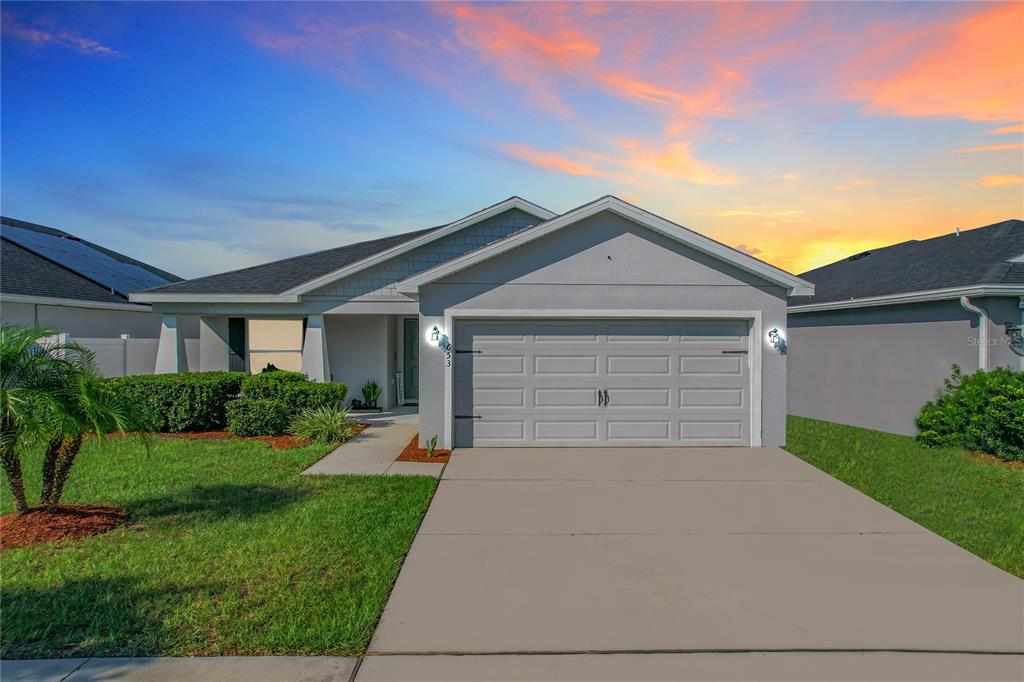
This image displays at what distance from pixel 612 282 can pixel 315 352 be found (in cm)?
781

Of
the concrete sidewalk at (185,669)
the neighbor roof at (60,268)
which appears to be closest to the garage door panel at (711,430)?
the concrete sidewalk at (185,669)

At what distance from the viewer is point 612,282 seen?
34.7 feet

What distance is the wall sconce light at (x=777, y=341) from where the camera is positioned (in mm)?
10531

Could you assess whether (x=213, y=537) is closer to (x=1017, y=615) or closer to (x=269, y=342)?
(x=1017, y=615)

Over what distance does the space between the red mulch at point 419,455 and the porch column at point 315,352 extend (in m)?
4.88

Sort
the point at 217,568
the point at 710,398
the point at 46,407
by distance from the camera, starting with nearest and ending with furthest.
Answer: the point at 217,568
the point at 46,407
the point at 710,398

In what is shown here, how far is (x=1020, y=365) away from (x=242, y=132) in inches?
668

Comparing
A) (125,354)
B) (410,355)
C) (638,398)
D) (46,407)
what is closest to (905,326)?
(638,398)

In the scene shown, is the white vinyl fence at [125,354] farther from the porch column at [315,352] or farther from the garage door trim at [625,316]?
the garage door trim at [625,316]

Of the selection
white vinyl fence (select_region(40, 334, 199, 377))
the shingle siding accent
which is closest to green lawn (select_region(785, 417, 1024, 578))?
the shingle siding accent

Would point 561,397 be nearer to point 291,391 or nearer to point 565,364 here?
point 565,364

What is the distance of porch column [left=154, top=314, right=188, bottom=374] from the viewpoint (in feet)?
48.3

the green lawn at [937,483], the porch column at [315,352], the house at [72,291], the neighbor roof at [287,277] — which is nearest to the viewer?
Answer: the green lawn at [937,483]

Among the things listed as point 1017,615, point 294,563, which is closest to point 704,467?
point 1017,615
